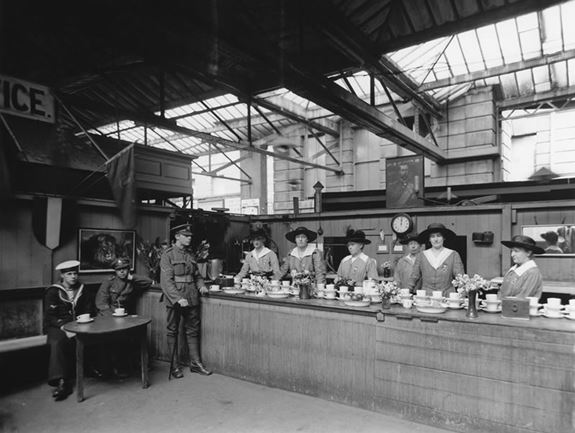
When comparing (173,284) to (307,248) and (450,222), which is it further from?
(450,222)

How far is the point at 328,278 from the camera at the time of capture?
8.23m

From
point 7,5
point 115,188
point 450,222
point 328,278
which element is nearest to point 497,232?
point 450,222

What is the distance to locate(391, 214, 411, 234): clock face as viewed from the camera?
26.2 feet

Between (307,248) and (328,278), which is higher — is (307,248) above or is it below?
above

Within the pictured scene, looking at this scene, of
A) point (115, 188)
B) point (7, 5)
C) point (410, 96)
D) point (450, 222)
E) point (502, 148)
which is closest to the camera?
point (7, 5)

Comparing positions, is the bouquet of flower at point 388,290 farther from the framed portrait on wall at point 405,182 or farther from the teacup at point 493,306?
the framed portrait on wall at point 405,182

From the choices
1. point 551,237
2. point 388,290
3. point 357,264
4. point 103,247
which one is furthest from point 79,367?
point 551,237

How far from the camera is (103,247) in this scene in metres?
6.05

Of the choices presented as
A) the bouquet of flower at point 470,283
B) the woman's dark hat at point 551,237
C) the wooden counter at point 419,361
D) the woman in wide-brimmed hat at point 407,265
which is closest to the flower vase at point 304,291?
the wooden counter at point 419,361

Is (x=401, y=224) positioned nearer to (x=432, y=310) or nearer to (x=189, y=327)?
(x=432, y=310)

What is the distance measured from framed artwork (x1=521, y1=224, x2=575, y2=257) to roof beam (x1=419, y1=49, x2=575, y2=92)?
5.25m

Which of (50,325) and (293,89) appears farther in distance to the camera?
(293,89)

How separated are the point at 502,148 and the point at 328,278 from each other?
27.6 feet

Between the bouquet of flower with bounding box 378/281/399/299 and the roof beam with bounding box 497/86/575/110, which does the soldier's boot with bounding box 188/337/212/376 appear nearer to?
the bouquet of flower with bounding box 378/281/399/299
